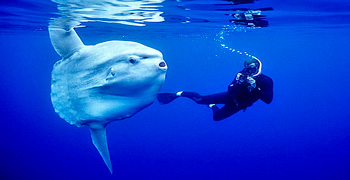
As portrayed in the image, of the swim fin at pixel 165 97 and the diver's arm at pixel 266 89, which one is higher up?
the diver's arm at pixel 266 89

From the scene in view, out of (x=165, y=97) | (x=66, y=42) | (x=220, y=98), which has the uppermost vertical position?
(x=66, y=42)

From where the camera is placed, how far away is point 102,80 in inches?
87.4

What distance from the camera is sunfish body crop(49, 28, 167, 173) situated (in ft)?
6.46

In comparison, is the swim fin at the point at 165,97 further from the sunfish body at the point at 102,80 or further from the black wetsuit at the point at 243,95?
the sunfish body at the point at 102,80

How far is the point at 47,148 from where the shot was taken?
72.4ft

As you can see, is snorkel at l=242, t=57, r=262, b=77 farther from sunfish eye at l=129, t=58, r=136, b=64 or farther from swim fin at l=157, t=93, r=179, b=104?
sunfish eye at l=129, t=58, r=136, b=64

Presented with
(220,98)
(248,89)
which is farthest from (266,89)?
(220,98)

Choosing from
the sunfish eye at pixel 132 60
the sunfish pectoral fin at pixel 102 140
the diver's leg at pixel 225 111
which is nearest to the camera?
the sunfish eye at pixel 132 60

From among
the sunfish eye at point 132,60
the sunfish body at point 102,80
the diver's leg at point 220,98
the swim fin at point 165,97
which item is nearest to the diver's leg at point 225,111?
the diver's leg at point 220,98

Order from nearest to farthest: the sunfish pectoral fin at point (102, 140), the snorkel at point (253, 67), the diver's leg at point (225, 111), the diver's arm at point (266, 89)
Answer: the sunfish pectoral fin at point (102, 140), the snorkel at point (253, 67), the diver's arm at point (266, 89), the diver's leg at point (225, 111)

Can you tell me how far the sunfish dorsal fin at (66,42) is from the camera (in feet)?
9.05

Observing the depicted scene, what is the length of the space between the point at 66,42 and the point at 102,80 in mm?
917

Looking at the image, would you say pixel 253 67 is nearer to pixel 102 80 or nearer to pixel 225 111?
pixel 225 111

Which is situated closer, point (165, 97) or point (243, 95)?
point (243, 95)
